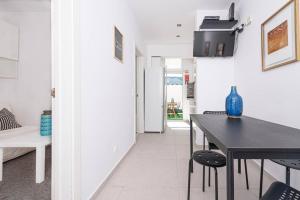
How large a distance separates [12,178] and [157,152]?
211cm

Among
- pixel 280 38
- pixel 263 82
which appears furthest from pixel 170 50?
pixel 280 38

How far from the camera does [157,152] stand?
334 centimetres

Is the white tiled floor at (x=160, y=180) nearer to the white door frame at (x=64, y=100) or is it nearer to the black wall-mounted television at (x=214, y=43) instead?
the white door frame at (x=64, y=100)

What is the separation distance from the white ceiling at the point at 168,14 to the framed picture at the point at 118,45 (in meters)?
0.97

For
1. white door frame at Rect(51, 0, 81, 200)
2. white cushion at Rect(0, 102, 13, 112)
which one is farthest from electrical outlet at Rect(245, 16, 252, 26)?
white cushion at Rect(0, 102, 13, 112)

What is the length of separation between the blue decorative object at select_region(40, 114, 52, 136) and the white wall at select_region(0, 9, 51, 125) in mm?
1639

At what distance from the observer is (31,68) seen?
3.64 meters

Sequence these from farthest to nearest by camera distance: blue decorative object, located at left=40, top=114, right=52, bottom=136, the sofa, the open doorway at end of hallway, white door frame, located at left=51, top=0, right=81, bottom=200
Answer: the open doorway at end of hallway, the sofa, blue decorative object, located at left=40, top=114, right=52, bottom=136, white door frame, located at left=51, top=0, right=81, bottom=200

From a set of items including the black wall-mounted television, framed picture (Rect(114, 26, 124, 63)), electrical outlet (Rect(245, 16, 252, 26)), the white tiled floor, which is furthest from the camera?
the black wall-mounted television

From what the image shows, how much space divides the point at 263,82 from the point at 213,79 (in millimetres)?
1211

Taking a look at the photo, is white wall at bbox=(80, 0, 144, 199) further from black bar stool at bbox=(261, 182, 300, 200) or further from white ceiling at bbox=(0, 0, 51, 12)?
white ceiling at bbox=(0, 0, 51, 12)

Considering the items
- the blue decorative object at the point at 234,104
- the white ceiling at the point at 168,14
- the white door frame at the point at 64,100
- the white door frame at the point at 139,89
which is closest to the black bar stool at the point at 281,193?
the blue decorative object at the point at 234,104

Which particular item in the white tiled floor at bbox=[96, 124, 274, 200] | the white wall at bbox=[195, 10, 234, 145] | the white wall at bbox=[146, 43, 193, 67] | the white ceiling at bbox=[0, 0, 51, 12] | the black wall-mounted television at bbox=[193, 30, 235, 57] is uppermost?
the white ceiling at bbox=[0, 0, 51, 12]

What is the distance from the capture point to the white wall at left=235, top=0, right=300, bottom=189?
181cm
